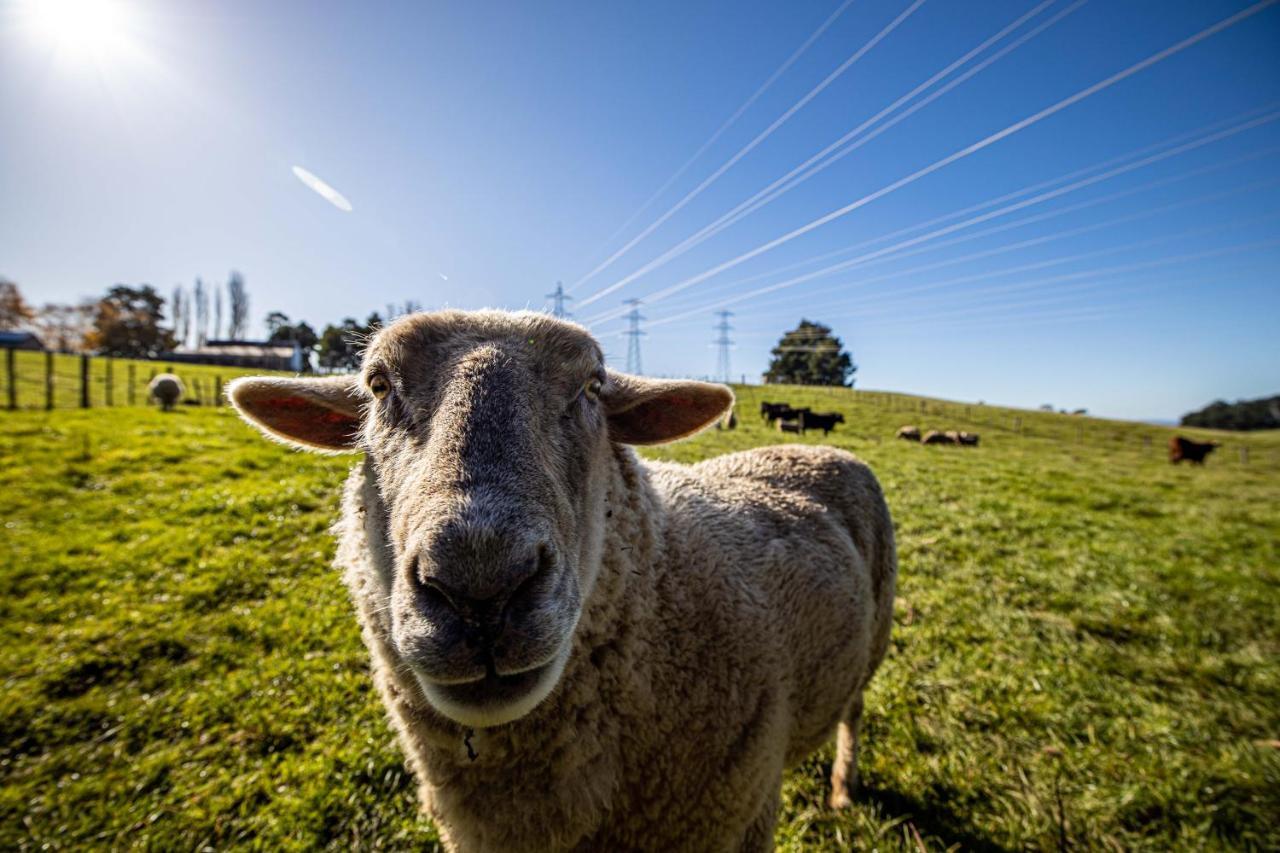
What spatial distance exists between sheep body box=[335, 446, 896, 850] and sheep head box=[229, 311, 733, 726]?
11.1 inches

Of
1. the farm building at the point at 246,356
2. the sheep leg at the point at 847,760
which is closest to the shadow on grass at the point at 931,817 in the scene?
the sheep leg at the point at 847,760

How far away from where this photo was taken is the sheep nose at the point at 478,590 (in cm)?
124

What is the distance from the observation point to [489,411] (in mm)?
1626

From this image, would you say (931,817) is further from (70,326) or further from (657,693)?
(70,326)

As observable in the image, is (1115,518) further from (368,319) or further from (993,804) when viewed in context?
(368,319)

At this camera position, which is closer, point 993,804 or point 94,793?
point 94,793

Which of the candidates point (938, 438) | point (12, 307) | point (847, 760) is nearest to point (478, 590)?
point (847, 760)

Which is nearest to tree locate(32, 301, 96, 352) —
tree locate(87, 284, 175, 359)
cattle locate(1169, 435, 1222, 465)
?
tree locate(87, 284, 175, 359)

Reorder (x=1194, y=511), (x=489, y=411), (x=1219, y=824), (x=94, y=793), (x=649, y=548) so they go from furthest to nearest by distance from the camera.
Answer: (x=1194, y=511), (x=1219, y=824), (x=94, y=793), (x=649, y=548), (x=489, y=411)

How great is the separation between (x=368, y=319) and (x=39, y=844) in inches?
140

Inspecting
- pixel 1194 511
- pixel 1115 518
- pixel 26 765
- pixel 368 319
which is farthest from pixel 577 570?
pixel 1194 511

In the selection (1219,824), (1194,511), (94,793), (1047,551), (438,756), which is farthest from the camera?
(1194,511)

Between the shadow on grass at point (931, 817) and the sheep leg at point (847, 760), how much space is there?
12 centimetres

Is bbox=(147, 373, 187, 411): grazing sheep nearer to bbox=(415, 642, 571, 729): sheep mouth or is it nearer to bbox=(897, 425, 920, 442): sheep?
bbox=(415, 642, 571, 729): sheep mouth
